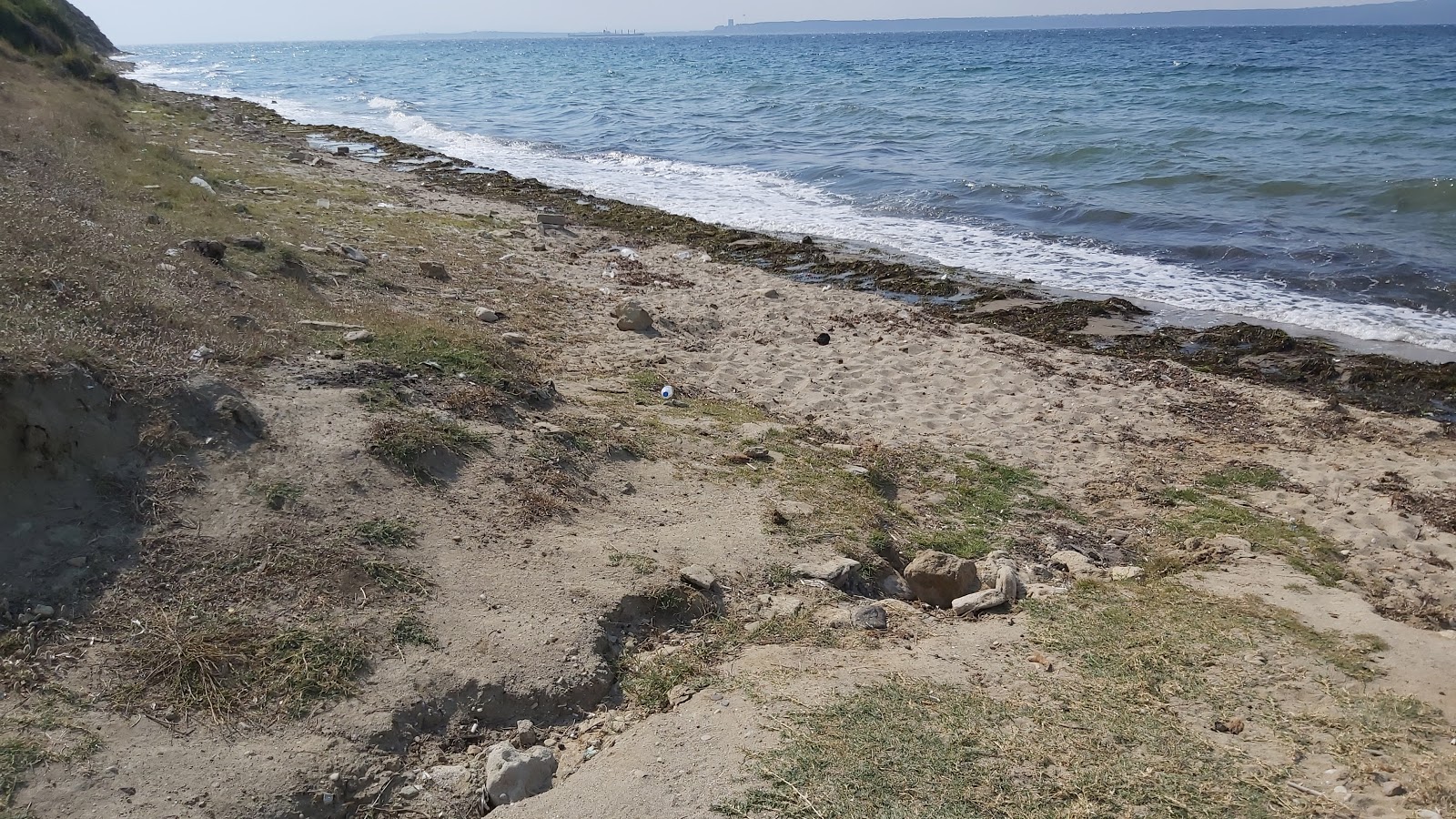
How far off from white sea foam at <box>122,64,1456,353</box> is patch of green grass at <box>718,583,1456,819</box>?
7826 millimetres

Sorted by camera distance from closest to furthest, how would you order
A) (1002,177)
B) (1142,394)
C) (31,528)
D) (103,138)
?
(31,528) < (1142,394) < (103,138) < (1002,177)

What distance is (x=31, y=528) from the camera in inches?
156

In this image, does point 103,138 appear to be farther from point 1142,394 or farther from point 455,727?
point 1142,394

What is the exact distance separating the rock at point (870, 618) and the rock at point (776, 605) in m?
0.29

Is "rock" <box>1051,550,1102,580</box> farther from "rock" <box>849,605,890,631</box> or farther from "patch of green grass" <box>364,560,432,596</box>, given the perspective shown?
"patch of green grass" <box>364,560,432,596</box>

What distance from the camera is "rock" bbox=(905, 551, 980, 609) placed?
5.18 m

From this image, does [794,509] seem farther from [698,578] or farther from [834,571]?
[698,578]

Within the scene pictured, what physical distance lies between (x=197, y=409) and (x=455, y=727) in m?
2.42

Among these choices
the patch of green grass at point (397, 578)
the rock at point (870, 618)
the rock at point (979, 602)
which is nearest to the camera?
the patch of green grass at point (397, 578)

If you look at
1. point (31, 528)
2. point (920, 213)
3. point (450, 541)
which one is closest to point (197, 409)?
point (31, 528)

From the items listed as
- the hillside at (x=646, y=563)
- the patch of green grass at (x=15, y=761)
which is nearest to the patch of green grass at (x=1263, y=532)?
the hillside at (x=646, y=563)

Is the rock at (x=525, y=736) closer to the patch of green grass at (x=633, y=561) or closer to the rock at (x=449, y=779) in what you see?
the rock at (x=449, y=779)

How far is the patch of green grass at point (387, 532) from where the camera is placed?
4551 millimetres

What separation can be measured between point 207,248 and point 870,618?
6230mm
